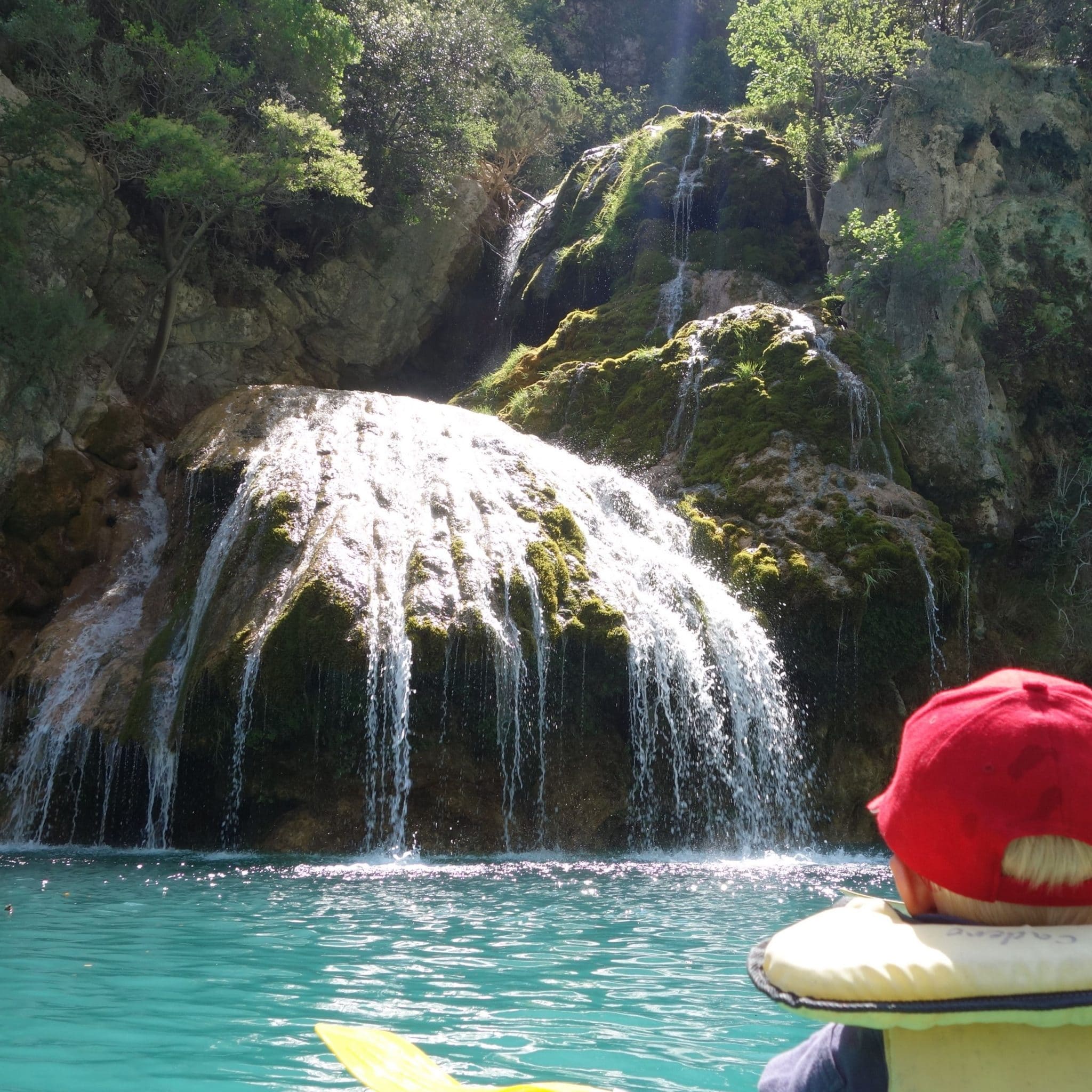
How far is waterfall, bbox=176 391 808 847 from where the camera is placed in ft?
30.4

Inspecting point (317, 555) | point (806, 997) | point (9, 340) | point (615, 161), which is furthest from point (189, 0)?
point (806, 997)

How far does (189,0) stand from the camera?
14.7 meters

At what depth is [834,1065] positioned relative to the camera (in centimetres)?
152

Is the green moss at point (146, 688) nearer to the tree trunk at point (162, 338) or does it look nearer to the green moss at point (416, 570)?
the green moss at point (416, 570)

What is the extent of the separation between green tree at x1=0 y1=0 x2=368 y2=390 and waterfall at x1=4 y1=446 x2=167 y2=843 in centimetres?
379

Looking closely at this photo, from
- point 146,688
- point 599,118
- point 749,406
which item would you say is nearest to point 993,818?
point 146,688

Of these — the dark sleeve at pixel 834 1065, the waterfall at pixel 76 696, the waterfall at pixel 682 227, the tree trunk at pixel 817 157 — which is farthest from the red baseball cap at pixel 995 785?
the tree trunk at pixel 817 157

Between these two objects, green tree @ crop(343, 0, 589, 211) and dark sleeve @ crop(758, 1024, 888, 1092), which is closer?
dark sleeve @ crop(758, 1024, 888, 1092)

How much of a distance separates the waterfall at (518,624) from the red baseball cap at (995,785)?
780cm

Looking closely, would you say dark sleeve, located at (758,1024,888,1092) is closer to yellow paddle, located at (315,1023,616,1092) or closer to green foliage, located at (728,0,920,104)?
yellow paddle, located at (315,1023,616,1092)

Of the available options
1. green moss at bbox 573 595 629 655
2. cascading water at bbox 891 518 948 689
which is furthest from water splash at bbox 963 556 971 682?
green moss at bbox 573 595 629 655

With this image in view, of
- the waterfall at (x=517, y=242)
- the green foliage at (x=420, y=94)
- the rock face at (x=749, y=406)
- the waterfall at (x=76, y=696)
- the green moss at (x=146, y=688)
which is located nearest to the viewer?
the green moss at (x=146, y=688)

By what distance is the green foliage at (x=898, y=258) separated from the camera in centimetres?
1453

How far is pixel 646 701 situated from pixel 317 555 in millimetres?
3358
